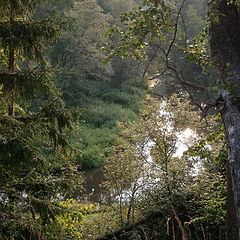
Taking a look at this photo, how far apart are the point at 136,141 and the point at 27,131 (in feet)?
16.9

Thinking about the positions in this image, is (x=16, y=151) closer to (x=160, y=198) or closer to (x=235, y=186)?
(x=235, y=186)

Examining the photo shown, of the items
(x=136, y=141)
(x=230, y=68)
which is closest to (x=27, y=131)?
(x=230, y=68)

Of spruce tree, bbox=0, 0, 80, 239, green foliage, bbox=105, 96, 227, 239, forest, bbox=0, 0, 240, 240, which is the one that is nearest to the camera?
forest, bbox=0, 0, 240, 240

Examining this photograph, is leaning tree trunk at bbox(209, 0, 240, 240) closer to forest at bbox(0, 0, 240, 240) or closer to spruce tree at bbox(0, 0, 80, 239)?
forest at bbox(0, 0, 240, 240)

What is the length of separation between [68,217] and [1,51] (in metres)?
3.21

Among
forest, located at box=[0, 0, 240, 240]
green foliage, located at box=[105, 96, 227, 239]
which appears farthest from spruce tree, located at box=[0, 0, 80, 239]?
green foliage, located at box=[105, 96, 227, 239]

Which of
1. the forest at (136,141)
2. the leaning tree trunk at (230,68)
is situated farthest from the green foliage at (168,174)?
the leaning tree trunk at (230,68)

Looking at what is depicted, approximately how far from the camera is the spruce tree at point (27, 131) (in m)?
6.04

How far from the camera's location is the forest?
5.09 m

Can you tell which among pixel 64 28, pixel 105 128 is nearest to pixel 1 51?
pixel 64 28

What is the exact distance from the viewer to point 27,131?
6.23m

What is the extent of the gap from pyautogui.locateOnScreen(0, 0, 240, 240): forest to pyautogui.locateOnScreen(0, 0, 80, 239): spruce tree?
0.05ft

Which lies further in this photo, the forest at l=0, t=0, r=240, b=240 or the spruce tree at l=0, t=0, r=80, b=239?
the spruce tree at l=0, t=0, r=80, b=239

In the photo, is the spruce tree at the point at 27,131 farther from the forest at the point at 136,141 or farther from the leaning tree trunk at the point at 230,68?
Result: the leaning tree trunk at the point at 230,68
